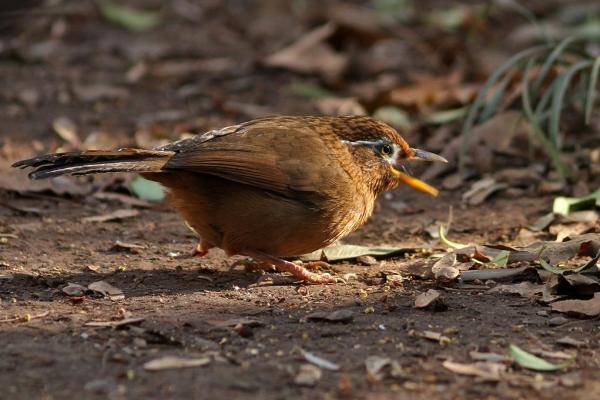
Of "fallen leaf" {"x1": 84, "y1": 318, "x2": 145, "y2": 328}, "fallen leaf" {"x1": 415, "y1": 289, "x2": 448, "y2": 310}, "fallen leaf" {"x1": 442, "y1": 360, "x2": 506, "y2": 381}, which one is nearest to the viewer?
"fallen leaf" {"x1": 442, "y1": 360, "x2": 506, "y2": 381}

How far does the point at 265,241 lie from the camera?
5555 millimetres

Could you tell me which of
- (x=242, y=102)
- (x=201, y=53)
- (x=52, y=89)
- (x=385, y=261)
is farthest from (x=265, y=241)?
(x=201, y=53)

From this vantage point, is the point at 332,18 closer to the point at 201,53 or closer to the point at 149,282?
the point at 201,53

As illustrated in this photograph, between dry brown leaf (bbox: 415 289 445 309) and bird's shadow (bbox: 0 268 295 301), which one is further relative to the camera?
bird's shadow (bbox: 0 268 295 301)

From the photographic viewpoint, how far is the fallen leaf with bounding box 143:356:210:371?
13.4ft

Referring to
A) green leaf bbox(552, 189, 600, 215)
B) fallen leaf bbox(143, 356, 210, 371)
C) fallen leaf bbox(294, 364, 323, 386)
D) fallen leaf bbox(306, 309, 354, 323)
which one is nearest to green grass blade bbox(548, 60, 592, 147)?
green leaf bbox(552, 189, 600, 215)

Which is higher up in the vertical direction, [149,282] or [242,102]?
[242,102]

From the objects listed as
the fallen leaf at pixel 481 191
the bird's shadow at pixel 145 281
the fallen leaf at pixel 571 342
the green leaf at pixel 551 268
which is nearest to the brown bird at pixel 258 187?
the bird's shadow at pixel 145 281

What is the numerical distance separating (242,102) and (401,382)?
221 inches

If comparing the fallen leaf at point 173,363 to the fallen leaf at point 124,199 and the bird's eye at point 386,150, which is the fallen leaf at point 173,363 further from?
the fallen leaf at point 124,199

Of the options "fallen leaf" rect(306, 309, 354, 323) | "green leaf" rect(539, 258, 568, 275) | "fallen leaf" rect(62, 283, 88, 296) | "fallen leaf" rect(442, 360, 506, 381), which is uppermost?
"fallen leaf" rect(62, 283, 88, 296)

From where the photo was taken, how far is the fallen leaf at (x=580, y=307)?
15.9 ft

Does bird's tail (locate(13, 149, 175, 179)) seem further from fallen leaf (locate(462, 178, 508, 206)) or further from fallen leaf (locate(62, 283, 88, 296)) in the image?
fallen leaf (locate(462, 178, 508, 206))

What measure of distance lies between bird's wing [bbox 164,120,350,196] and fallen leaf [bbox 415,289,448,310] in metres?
0.95
